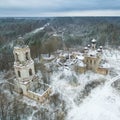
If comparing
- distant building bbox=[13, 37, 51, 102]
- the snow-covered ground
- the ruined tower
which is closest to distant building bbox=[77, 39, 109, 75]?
the snow-covered ground

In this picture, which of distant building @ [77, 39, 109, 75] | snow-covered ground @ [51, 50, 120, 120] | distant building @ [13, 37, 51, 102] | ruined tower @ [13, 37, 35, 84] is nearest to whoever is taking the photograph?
snow-covered ground @ [51, 50, 120, 120]

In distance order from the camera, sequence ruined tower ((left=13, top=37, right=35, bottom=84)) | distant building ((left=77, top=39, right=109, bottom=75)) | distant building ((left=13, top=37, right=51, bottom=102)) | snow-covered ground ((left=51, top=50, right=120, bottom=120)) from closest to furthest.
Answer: snow-covered ground ((left=51, top=50, right=120, bottom=120)) → ruined tower ((left=13, top=37, right=35, bottom=84)) → distant building ((left=13, top=37, right=51, bottom=102)) → distant building ((left=77, top=39, right=109, bottom=75))

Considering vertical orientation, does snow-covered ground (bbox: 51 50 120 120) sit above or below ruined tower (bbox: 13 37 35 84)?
below

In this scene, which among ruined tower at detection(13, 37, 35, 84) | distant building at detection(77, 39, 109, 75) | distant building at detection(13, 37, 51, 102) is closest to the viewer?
ruined tower at detection(13, 37, 35, 84)

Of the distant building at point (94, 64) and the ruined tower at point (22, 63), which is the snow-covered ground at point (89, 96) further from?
the ruined tower at point (22, 63)

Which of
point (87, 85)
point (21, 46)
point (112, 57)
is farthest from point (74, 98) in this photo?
point (112, 57)

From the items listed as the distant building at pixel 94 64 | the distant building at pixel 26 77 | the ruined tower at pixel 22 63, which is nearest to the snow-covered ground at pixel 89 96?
the distant building at pixel 94 64

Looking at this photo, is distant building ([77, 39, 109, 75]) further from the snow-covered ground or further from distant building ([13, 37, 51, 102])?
distant building ([13, 37, 51, 102])

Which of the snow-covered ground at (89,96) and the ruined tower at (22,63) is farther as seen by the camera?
the ruined tower at (22,63)

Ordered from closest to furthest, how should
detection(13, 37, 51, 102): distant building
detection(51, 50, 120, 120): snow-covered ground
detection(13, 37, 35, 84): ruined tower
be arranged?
1. detection(51, 50, 120, 120): snow-covered ground
2. detection(13, 37, 35, 84): ruined tower
3. detection(13, 37, 51, 102): distant building

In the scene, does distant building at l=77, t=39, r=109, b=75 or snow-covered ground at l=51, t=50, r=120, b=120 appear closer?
snow-covered ground at l=51, t=50, r=120, b=120

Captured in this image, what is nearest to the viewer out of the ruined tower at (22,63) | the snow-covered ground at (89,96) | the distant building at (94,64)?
the snow-covered ground at (89,96)
